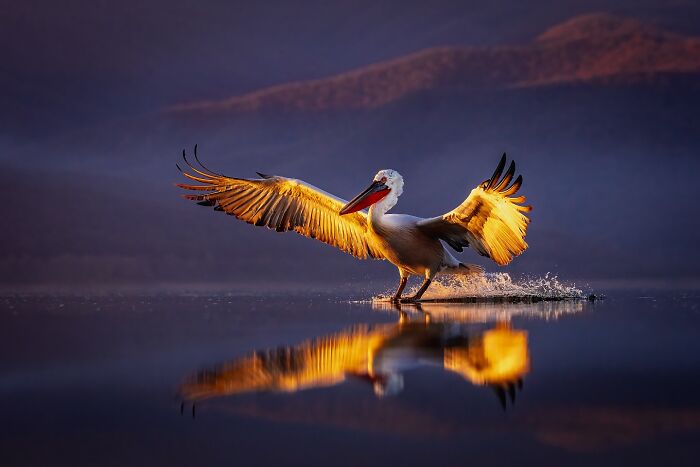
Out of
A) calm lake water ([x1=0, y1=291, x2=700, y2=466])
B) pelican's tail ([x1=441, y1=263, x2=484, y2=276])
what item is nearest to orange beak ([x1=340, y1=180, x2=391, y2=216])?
pelican's tail ([x1=441, y1=263, x2=484, y2=276])

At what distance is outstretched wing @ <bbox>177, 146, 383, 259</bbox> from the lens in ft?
42.6

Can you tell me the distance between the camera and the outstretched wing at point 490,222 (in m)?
10.3

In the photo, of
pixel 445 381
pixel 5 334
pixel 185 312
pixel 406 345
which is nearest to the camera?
pixel 445 381

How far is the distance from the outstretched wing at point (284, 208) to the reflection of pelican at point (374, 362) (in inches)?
219

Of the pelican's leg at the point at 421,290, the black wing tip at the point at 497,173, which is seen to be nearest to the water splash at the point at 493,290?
the pelican's leg at the point at 421,290

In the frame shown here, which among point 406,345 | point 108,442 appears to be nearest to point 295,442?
point 108,442

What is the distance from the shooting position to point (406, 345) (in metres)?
6.48

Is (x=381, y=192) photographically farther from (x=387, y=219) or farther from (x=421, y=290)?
(x=421, y=290)

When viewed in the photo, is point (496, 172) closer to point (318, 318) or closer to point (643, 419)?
point (318, 318)

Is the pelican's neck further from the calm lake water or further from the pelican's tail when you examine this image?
the calm lake water

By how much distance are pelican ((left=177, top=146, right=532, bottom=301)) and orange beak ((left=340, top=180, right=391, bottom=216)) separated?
0.01 m

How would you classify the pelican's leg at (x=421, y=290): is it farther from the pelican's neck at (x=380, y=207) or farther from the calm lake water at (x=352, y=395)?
the calm lake water at (x=352, y=395)

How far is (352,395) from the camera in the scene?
424 cm

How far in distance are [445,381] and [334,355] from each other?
1370mm
